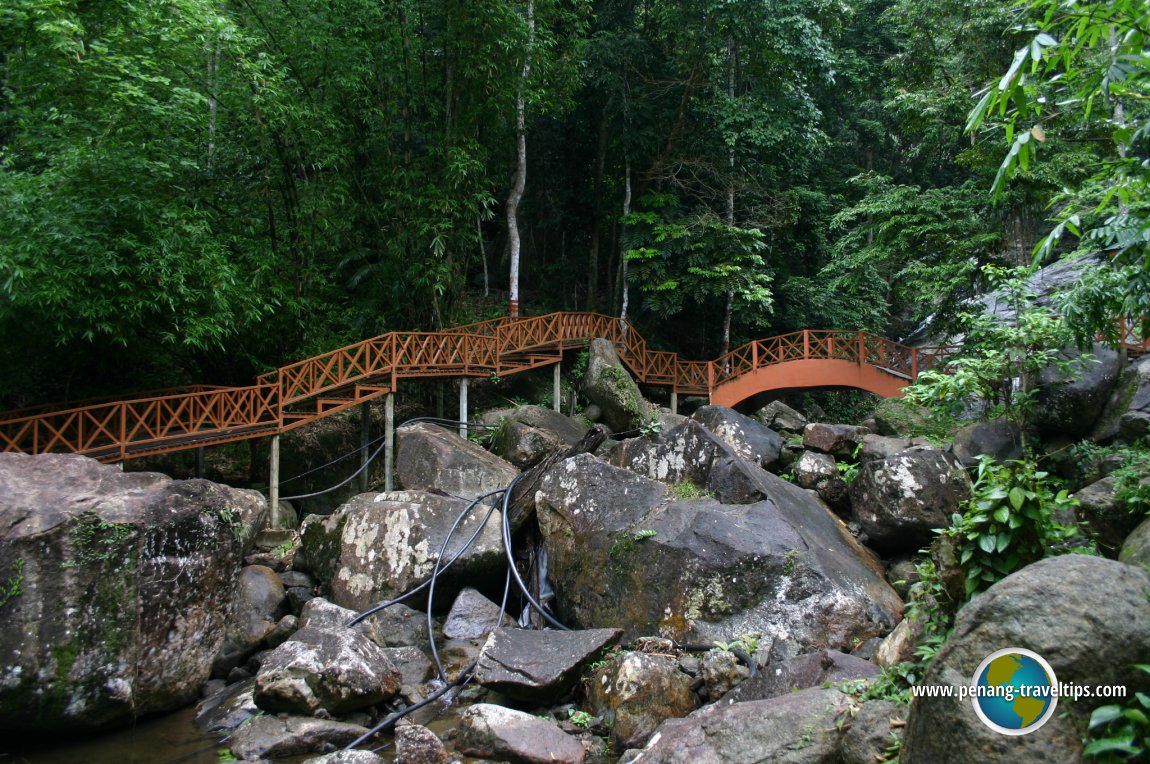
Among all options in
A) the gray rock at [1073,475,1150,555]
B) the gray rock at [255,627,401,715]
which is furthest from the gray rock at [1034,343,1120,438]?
the gray rock at [255,627,401,715]

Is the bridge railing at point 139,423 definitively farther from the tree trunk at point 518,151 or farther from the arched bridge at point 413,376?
the tree trunk at point 518,151

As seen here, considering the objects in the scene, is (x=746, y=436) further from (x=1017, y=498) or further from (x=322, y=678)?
(x=1017, y=498)

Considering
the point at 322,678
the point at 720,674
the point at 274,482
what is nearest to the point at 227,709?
the point at 322,678

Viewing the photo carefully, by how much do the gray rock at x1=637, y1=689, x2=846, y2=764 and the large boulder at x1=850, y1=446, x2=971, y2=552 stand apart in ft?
15.7

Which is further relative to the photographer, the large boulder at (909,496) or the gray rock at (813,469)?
the gray rock at (813,469)

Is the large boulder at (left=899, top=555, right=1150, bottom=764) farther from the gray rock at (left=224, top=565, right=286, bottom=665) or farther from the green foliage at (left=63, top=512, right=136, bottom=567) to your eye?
the gray rock at (left=224, top=565, right=286, bottom=665)

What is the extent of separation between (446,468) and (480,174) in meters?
6.10

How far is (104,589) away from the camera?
660 centimetres

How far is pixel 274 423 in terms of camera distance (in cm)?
1132

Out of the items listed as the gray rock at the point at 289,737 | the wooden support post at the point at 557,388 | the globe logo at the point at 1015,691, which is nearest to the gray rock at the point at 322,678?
the gray rock at the point at 289,737

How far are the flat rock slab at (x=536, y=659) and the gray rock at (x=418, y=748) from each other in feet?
2.45

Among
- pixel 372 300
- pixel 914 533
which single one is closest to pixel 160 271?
pixel 372 300

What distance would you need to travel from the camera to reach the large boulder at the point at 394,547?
8.79m

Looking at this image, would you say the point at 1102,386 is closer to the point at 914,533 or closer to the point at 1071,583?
the point at 914,533
